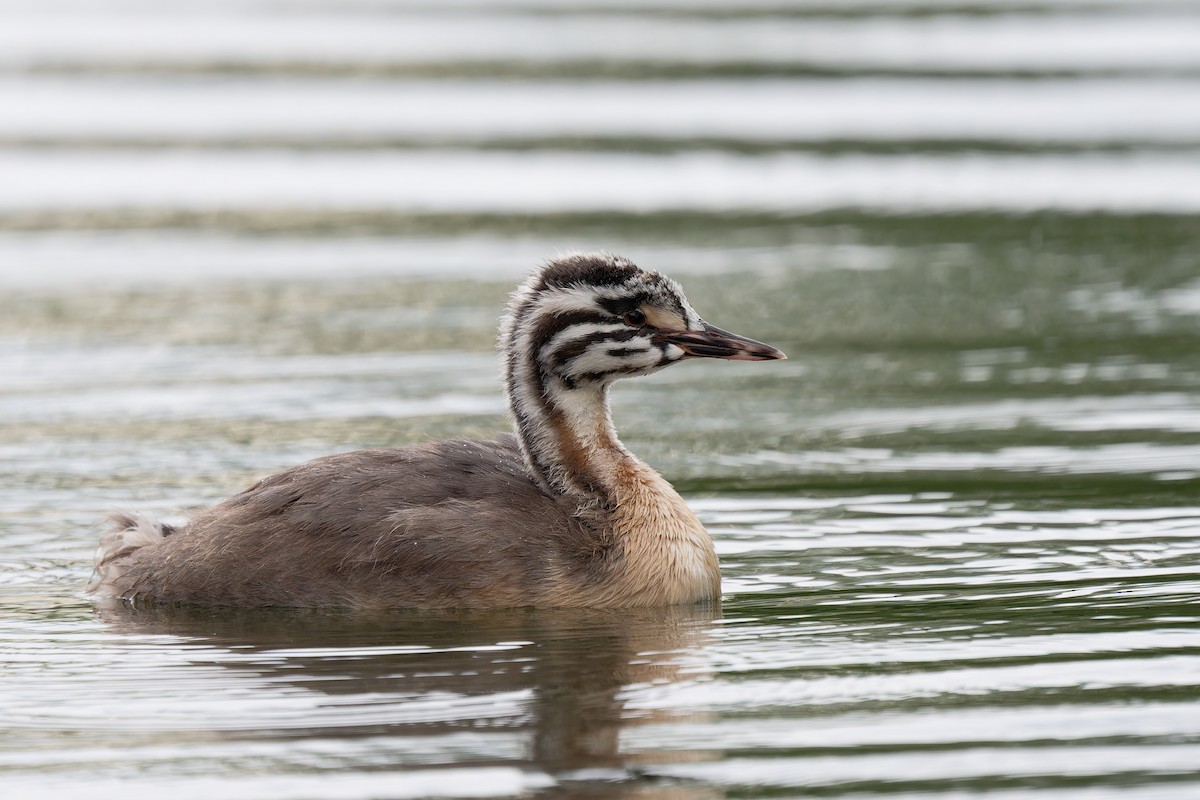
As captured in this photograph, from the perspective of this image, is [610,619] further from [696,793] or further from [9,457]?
[9,457]

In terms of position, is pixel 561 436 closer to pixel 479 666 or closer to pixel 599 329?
pixel 599 329

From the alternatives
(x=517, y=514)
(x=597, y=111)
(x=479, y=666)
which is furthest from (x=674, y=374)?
(x=597, y=111)

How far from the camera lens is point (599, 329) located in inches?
451

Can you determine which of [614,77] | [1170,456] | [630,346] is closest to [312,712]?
[630,346]

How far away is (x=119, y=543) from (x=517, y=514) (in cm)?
217

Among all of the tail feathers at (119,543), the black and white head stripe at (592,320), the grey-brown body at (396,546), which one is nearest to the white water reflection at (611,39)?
the black and white head stripe at (592,320)

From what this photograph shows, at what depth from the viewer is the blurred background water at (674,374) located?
9.30 metres

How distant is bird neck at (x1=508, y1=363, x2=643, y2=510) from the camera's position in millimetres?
11609

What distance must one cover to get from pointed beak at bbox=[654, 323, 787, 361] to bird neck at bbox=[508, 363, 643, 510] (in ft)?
1.72

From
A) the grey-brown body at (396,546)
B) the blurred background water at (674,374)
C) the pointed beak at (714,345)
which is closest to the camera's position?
the blurred background water at (674,374)

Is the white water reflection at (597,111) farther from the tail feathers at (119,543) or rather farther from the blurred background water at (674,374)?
the tail feathers at (119,543)

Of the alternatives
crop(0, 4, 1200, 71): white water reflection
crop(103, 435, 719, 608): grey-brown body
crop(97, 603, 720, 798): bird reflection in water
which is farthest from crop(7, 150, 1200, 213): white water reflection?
crop(97, 603, 720, 798): bird reflection in water

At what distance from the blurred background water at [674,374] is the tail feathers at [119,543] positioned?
280mm

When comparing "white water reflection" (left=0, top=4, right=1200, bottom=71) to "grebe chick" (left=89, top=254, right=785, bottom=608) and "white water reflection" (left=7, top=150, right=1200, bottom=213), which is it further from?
"grebe chick" (left=89, top=254, right=785, bottom=608)
